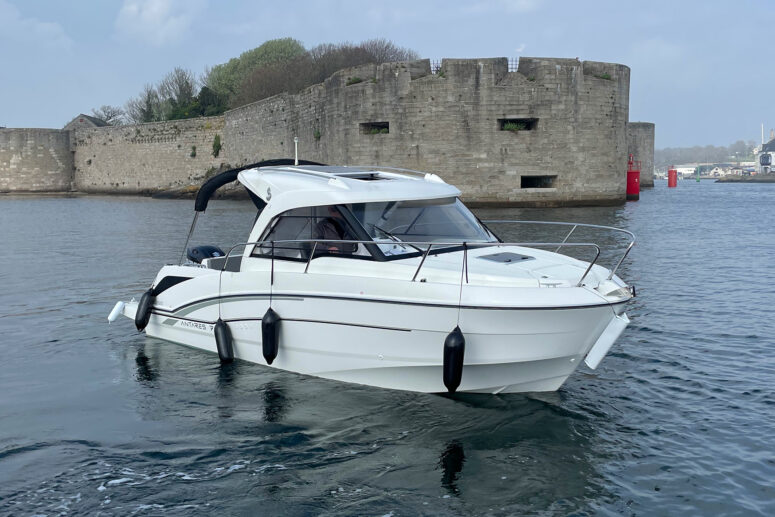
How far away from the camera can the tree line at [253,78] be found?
45000 millimetres

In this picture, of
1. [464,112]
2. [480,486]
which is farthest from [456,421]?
[464,112]

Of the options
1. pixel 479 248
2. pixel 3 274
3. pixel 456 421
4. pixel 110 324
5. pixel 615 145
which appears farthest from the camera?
pixel 615 145

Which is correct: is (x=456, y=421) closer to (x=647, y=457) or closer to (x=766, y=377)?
(x=647, y=457)

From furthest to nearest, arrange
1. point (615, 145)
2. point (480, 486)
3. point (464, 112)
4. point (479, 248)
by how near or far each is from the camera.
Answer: point (615, 145) < point (464, 112) < point (479, 248) < point (480, 486)

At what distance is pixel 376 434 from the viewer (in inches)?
211

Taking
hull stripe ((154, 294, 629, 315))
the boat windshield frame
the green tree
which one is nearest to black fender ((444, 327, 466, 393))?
hull stripe ((154, 294, 629, 315))

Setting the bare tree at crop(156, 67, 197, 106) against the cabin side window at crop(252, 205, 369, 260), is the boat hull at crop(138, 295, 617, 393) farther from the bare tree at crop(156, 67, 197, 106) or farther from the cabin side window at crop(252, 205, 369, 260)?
the bare tree at crop(156, 67, 197, 106)

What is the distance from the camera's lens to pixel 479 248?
6.46 m

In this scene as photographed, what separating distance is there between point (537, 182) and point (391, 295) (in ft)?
81.2

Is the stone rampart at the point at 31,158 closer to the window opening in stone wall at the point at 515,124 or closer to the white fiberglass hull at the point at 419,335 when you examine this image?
the window opening in stone wall at the point at 515,124

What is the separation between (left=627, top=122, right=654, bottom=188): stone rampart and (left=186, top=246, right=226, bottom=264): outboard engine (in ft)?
176

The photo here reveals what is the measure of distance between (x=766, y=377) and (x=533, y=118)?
2263 centimetres

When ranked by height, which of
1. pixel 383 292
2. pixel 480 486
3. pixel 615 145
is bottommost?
pixel 480 486

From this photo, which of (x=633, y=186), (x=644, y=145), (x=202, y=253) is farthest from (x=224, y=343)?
(x=644, y=145)
